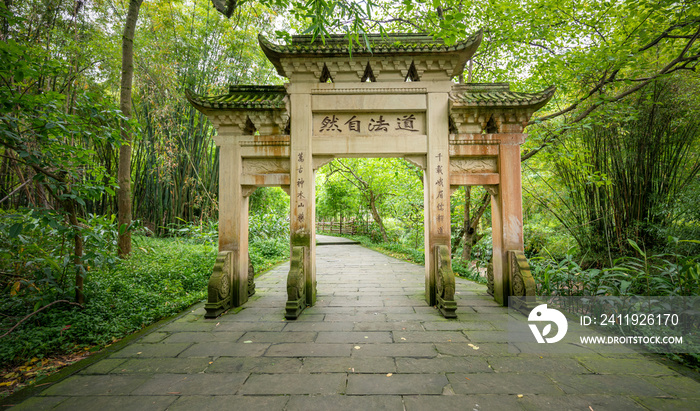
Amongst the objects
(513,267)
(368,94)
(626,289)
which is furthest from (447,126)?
(626,289)

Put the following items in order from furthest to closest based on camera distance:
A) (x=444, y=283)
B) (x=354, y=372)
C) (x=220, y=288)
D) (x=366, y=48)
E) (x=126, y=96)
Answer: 1. (x=126, y=96)
2. (x=366, y=48)
3. (x=220, y=288)
4. (x=444, y=283)
5. (x=354, y=372)

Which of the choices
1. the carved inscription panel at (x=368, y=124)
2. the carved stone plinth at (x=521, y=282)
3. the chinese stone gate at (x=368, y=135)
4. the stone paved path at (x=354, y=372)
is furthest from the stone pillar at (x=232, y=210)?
the carved stone plinth at (x=521, y=282)

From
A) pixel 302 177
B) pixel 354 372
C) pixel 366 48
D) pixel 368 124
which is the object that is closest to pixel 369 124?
pixel 368 124

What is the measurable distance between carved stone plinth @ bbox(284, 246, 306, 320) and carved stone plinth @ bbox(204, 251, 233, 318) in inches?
36.8

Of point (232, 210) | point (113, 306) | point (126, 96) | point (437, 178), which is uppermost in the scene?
point (126, 96)

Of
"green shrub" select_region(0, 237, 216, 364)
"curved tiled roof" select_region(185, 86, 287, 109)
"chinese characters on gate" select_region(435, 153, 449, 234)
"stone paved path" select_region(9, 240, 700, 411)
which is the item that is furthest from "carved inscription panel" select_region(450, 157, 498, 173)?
"green shrub" select_region(0, 237, 216, 364)

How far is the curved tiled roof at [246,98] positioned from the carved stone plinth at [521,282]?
4139 millimetres

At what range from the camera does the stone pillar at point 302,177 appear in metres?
4.41

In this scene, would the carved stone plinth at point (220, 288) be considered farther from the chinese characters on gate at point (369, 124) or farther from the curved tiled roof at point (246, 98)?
the chinese characters on gate at point (369, 124)

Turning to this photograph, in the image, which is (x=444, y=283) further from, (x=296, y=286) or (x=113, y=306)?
(x=113, y=306)

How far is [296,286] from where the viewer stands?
401 cm

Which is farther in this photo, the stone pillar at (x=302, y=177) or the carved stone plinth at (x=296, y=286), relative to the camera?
the stone pillar at (x=302, y=177)

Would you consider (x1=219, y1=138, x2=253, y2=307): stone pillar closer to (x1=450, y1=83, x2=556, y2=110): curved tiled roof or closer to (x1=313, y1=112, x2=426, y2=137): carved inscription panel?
(x1=313, y1=112, x2=426, y2=137): carved inscription panel

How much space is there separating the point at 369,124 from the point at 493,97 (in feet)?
6.19
